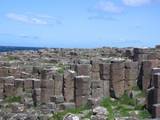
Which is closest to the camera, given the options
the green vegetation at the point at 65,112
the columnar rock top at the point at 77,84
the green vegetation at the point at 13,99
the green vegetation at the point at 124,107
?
the green vegetation at the point at 124,107

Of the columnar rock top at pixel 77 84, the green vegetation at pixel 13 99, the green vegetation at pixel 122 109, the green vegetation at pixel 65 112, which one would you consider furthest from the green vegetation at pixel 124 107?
the green vegetation at pixel 13 99

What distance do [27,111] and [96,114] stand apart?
4552mm

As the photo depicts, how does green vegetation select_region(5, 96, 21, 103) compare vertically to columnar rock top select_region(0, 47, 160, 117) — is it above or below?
below

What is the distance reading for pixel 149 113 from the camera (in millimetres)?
25984

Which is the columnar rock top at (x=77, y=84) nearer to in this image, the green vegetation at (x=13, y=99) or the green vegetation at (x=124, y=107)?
the green vegetation at (x=13, y=99)

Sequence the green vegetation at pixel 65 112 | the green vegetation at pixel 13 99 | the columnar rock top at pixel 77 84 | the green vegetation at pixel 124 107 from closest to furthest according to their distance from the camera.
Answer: the green vegetation at pixel 124 107 < the green vegetation at pixel 65 112 < the columnar rock top at pixel 77 84 < the green vegetation at pixel 13 99

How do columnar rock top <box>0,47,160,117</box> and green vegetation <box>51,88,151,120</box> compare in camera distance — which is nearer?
green vegetation <box>51,88,151,120</box>

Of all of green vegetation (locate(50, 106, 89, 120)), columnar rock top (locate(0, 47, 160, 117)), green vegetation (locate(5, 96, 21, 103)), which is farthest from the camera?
green vegetation (locate(5, 96, 21, 103))

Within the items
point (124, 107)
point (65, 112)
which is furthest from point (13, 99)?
point (124, 107)

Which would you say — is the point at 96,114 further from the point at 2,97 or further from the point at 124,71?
the point at 2,97

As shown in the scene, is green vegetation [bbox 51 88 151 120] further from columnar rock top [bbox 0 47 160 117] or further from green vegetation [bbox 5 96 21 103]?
green vegetation [bbox 5 96 21 103]

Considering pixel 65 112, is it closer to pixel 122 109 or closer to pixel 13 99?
pixel 122 109

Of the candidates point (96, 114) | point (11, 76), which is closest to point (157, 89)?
point (96, 114)

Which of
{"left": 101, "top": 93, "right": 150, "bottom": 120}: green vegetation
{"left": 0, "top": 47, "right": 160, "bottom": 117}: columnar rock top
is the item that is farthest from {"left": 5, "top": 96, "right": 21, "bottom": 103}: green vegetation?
{"left": 101, "top": 93, "right": 150, "bottom": 120}: green vegetation
